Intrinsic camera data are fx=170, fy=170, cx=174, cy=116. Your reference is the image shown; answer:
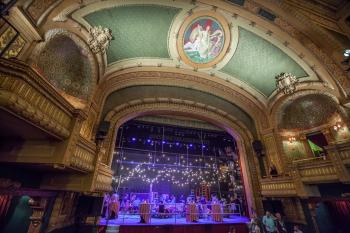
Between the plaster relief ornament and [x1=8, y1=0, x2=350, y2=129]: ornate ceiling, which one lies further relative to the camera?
the plaster relief ornament

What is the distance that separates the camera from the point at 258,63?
24.6 feet

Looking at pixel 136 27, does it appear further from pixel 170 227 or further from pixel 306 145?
pixel 306 145

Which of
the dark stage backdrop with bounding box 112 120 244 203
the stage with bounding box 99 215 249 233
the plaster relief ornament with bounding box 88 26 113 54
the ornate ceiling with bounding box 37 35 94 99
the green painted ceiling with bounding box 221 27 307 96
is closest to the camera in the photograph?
the ornate ceiling with bounding box 37 35 94 99

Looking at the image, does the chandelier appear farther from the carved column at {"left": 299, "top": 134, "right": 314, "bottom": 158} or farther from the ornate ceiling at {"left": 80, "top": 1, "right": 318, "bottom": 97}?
the carved column at {"left": 299, "top": 134, "right": 314, "bottom": 158}

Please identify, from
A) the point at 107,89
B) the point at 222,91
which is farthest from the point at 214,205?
the point at 107,89

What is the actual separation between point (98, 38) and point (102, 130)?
10.7 feet

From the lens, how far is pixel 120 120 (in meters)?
7.75

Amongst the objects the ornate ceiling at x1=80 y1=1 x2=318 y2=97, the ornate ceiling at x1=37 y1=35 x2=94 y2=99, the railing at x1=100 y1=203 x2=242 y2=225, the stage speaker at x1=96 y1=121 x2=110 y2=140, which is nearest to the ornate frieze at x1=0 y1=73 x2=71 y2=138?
the ornate ceiling at x1=37 y1=35 x2=94 y2=99

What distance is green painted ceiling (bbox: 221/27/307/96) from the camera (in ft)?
22.2

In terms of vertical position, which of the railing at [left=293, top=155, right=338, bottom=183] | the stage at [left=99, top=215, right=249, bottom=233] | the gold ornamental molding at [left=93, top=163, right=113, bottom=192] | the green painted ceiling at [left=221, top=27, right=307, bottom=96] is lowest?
the stage at [left=99, top=215, right=249, bottom=233]

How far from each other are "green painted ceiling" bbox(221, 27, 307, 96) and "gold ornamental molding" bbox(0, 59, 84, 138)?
6.51m

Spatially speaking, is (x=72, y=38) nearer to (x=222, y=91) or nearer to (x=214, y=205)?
(x=222, y=91)

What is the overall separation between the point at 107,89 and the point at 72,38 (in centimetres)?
240

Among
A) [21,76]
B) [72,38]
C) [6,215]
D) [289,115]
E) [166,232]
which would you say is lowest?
[166,232]
